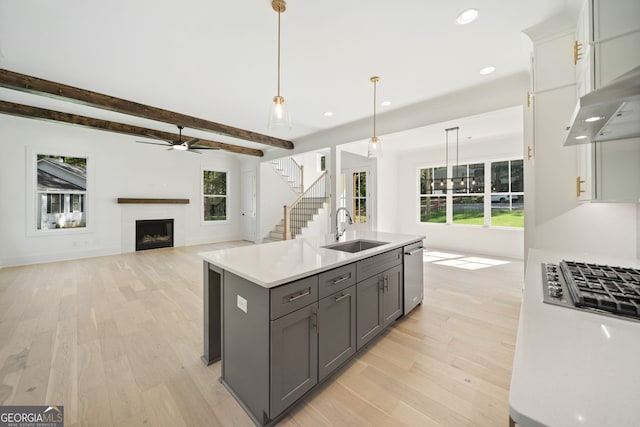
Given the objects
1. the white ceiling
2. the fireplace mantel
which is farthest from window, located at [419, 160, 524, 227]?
the fireplace mantel

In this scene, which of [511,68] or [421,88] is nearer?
[511,68]

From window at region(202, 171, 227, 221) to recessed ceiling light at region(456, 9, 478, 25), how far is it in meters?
7.55

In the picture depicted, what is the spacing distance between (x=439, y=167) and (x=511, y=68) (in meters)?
3.91

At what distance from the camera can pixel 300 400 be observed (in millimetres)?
1653

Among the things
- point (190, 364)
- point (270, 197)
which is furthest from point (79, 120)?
point (190, 364)

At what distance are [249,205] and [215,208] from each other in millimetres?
1101

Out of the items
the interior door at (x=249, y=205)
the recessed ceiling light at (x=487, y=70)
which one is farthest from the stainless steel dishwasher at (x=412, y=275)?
the interior door at (x=249, y=205)

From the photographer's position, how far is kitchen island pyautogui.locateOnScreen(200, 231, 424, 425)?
1425 millimetres

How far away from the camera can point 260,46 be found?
2.66 meters

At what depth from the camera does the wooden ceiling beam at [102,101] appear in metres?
3.16

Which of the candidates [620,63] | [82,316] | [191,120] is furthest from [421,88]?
[82,316]

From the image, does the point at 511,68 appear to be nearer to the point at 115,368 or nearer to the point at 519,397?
the point at 519,397

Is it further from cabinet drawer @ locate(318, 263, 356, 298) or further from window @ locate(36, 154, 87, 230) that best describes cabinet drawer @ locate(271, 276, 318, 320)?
window @ locate(36, 154, 87, 230)

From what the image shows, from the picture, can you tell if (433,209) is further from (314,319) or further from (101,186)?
(101,186)
